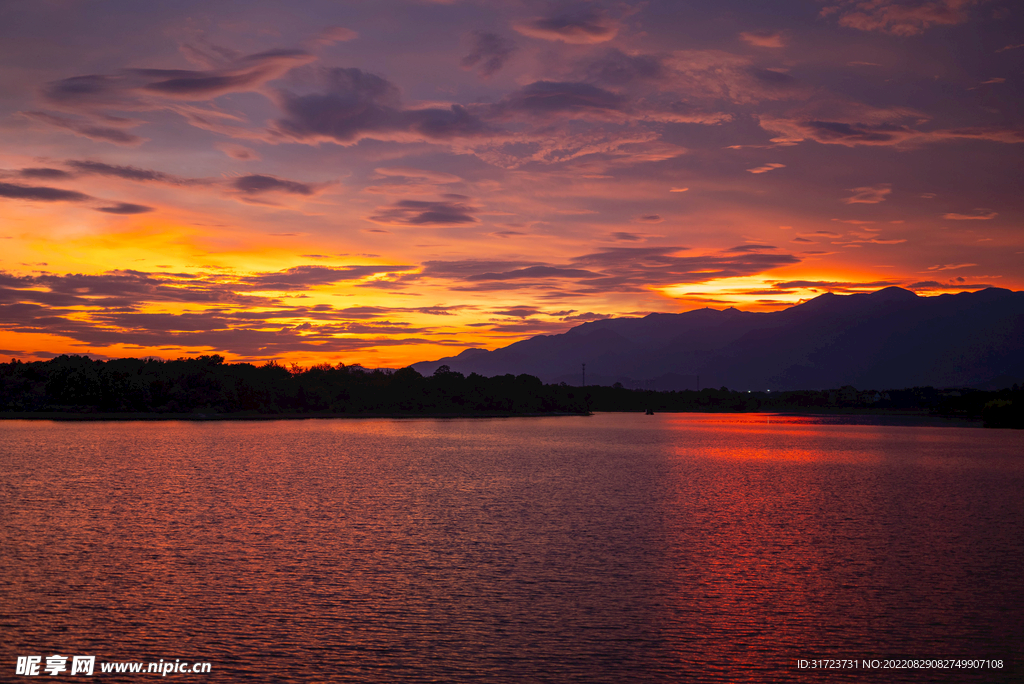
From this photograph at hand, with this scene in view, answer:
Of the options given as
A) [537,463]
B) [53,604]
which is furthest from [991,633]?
[537,463]

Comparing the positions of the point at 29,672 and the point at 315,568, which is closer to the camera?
the point at 29,672

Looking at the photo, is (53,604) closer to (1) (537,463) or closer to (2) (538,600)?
(2) (538,600)

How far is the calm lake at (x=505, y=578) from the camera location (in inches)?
742

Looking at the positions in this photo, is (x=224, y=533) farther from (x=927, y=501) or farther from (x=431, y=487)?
(x=927, y=501)

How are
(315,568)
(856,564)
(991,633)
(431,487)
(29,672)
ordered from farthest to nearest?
(431,487) < (856,564) < (315,568) < (991,633) < (29,672)

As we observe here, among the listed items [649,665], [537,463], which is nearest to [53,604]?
[649,665]

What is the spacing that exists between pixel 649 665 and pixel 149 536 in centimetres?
2563

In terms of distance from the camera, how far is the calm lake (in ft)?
61.8

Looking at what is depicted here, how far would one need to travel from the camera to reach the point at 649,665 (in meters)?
18.2

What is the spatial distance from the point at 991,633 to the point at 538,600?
12514 mm

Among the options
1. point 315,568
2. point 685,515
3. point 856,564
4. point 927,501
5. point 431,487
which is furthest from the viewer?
point 431,487

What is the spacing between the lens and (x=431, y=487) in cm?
5712

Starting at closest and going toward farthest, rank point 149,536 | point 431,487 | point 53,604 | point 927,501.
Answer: point 53,604 → point 149,536 → point 927,501 → point 431,487

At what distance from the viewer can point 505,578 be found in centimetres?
2722
